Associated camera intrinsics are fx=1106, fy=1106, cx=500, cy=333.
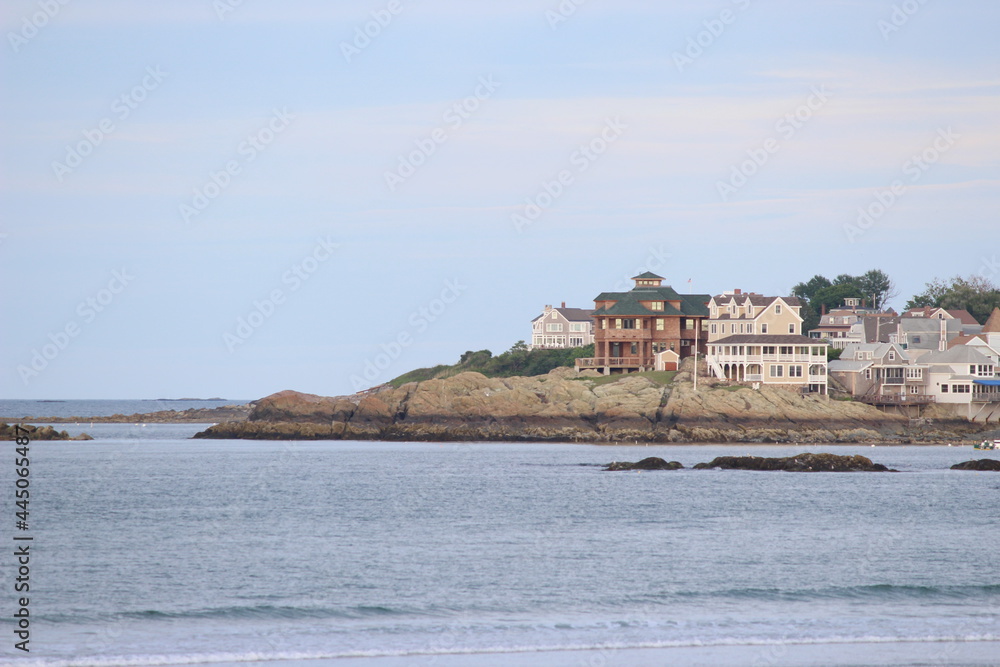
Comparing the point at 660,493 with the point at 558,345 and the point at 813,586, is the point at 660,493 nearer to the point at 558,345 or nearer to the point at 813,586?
the point at 813,586

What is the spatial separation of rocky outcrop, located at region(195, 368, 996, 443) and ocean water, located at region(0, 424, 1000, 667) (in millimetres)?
23586

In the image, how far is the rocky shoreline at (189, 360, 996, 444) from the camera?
75.4 meters

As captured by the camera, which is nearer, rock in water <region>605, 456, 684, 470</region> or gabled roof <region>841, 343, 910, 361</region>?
rock in water <region>605, 456, 684, 470</region>

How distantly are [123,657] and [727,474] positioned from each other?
37.4 metres

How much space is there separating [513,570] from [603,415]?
49600 mm

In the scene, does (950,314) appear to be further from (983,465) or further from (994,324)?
(983,465)

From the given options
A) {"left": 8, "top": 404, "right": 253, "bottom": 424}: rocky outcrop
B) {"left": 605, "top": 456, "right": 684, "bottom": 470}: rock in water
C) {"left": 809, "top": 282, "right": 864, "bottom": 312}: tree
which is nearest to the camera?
{"left": 605, "top": 456, "right": 684, "bottom": 470}: rock in water

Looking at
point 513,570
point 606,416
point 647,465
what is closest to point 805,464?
point 647,465

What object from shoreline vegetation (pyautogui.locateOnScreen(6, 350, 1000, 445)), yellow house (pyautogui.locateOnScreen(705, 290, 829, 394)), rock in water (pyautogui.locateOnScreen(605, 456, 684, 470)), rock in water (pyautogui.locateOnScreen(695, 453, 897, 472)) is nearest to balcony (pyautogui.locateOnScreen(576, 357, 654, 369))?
shoreline vegetation (pyautogui.locateOnScreen(6, 350, 1000, 445))

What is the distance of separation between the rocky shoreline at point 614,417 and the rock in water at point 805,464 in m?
17.9

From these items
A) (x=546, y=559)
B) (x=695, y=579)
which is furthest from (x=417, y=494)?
(x=695, y=579)

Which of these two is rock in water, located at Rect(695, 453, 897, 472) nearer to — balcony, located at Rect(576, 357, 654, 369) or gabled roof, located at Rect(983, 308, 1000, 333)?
balcony, located at Rect(576, 357, 654, 369)

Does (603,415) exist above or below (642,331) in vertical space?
below

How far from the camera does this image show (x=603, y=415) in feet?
252
